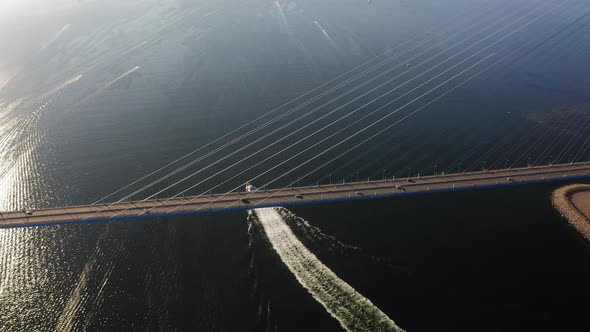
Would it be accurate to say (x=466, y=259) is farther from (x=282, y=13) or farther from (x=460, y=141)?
(x=282, y=13)

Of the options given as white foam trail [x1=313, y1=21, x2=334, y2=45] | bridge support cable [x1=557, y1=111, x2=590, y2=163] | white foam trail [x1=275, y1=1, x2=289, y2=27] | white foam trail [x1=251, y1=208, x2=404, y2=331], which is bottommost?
white foam trail [x1=251, y1=208, x2=404, y2=331]

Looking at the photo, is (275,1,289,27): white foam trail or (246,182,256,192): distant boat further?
(275,1,289,27): white foam trail

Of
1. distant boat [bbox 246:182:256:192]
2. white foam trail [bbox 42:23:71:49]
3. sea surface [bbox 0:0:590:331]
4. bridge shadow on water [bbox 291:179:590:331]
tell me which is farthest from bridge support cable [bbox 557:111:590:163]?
white foam trail [bbox 42:23:71:49]

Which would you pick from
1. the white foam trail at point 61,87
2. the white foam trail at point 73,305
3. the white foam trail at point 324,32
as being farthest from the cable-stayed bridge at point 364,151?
the white foam trail at point 61,87

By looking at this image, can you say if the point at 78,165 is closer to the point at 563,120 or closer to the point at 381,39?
the point at 381,39

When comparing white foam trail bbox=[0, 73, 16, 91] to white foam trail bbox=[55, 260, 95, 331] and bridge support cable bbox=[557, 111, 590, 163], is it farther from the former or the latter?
bridge support cable bbox=[557, 111, 590, 163]

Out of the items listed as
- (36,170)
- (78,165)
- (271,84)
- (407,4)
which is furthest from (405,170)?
(407,4)

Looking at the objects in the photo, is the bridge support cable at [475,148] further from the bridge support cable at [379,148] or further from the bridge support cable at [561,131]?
the bridge support cable at [379,148]
